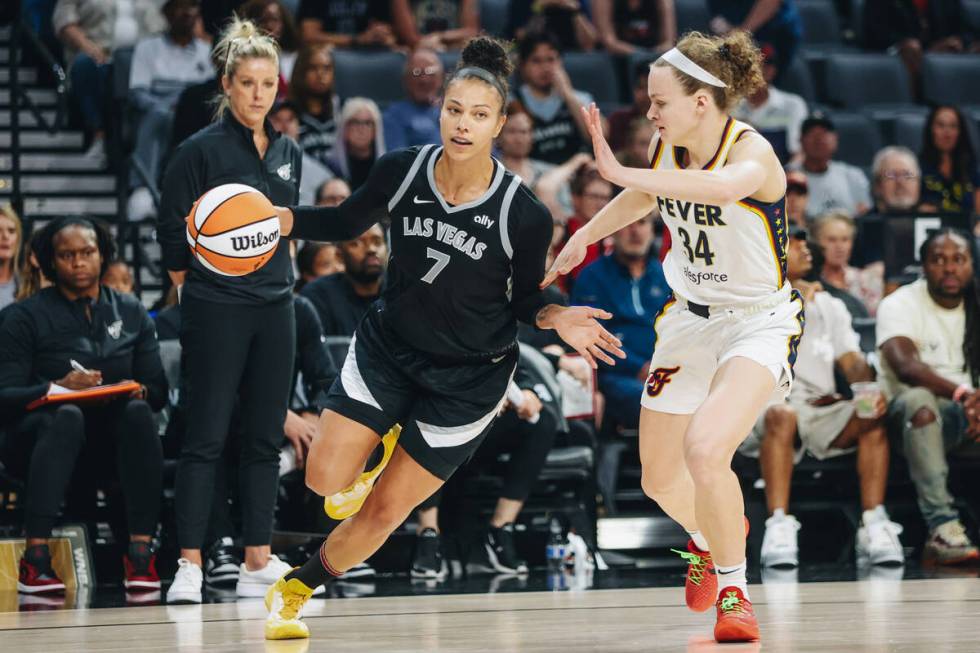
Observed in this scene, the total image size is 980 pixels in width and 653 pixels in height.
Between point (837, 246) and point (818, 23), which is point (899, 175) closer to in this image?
point (837, 246)

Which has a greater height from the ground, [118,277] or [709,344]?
[118,277]

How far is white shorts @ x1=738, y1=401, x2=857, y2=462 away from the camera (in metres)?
6.88

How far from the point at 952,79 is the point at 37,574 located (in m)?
7.90

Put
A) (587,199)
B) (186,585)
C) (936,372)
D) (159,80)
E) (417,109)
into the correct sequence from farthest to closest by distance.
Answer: (417,109)
(159,80)
(587,199)
(936,372)
(186,585)

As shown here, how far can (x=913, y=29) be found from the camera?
11.5 meters

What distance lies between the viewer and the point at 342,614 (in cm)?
490

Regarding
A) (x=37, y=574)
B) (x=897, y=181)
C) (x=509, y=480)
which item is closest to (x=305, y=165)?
(x=509, y=480)

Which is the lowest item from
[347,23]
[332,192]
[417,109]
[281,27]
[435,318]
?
[435,318]

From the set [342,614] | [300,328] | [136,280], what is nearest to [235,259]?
[342,614]

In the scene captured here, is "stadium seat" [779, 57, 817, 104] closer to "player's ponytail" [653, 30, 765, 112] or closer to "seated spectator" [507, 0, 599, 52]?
"seated spectator" [507, 0, 599, 52]

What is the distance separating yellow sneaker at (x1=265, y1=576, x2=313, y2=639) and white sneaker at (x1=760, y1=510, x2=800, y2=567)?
9.38ft

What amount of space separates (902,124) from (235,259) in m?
6.94

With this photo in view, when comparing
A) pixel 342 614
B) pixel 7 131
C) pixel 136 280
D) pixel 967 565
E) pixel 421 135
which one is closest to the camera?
pixel 342 614

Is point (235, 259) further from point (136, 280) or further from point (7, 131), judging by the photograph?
point (7, 131)
